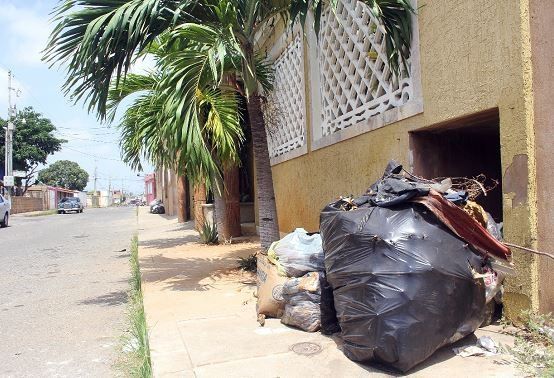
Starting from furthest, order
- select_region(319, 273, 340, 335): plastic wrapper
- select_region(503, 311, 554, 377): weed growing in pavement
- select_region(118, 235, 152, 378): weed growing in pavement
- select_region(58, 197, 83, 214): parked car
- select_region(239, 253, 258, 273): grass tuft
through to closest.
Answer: select_region(58, 197, 83, 214): parked car → select_region(239, 253, 258, 273): grass tuft → select_region(319, 273, 340, 335): plastic wrapper → select_region(118, 235, 152, 378): weed growing in pavement → select_region(503, 311, 554, 377): weed growing in pavement

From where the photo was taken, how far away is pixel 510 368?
9.32ft

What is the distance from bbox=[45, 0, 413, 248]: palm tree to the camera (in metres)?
4.50

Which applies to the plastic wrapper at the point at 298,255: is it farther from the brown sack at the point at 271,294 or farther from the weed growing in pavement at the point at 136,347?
the weed growing in pavement at the point at 136,347

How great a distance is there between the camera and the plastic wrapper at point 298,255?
391cm

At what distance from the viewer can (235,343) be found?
142 inches

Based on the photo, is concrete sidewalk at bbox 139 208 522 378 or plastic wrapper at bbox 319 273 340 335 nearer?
concrete sidewalk at bbox 139 208 522 378

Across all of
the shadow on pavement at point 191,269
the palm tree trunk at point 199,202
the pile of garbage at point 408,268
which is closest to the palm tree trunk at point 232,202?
the shadow on pavement at point 191,269

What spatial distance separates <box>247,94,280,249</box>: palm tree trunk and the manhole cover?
7.56 feet

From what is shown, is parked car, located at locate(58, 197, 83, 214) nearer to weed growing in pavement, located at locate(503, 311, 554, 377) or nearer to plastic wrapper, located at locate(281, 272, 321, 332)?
plastic wrapper, located at locate(281, 272, 321, 332)

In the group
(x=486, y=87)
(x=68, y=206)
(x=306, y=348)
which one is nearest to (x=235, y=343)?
(x=306, y=348)

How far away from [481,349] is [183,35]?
13.4ft

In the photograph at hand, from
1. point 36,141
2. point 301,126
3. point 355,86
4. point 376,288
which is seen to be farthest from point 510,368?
point 36,141

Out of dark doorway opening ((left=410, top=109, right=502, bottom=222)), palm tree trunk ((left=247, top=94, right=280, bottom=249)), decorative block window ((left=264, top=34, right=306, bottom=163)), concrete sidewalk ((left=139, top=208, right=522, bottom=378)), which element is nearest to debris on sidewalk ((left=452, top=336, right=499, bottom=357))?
concrete sidewalk ((left=139, top=208, right=522, bottom=378))

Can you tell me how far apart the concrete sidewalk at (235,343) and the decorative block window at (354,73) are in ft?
7.93
